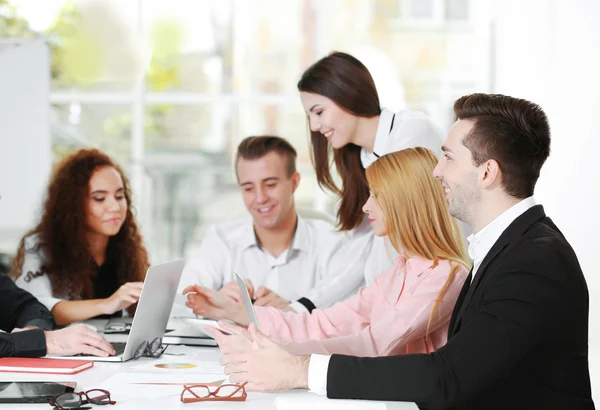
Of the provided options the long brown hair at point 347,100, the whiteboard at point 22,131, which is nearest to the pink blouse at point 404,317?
the long brown hair at point 347,100

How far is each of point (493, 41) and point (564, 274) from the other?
519 centimetres

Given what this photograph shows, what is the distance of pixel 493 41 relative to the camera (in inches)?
256

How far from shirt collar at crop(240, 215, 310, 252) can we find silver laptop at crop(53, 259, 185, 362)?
1.15 m

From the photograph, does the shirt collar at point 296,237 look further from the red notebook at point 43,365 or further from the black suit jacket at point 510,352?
the black suit jacket at point 510,352

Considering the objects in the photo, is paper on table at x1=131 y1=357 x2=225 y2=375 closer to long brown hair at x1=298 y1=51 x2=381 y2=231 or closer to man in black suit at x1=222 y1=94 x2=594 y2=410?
man in black suit at x1=222 y1=94 x2=594 y2=410

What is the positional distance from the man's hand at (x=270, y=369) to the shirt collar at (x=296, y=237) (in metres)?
1.84

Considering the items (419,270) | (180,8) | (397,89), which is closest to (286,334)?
(419,270)

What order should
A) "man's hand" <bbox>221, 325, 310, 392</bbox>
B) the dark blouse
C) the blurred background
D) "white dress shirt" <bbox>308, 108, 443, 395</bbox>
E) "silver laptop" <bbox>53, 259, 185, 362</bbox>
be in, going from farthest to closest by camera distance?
the blurred background
the dark blouse
"white dress shirt" <bbox>308, 108, 443, 395</bbox>
"silver laptop" <bbox>53, 259, 185, 362</bbox>
"man's hand" <bbox>221, 325, 310, 392</bbox>

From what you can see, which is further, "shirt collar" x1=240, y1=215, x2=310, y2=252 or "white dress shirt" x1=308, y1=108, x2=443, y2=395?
"shirt collar" x1=240, y1=215, x2=310, y2=252

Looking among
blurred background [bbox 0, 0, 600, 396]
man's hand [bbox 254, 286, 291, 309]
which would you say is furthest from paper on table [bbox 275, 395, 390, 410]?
blurred background [bbox 0, 0, 600, 396]

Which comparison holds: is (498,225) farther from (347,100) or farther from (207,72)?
(207,72)

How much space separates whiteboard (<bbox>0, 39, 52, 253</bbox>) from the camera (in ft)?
18.9

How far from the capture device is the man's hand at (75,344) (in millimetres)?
2176

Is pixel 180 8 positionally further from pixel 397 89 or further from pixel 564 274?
pixel 564 274
